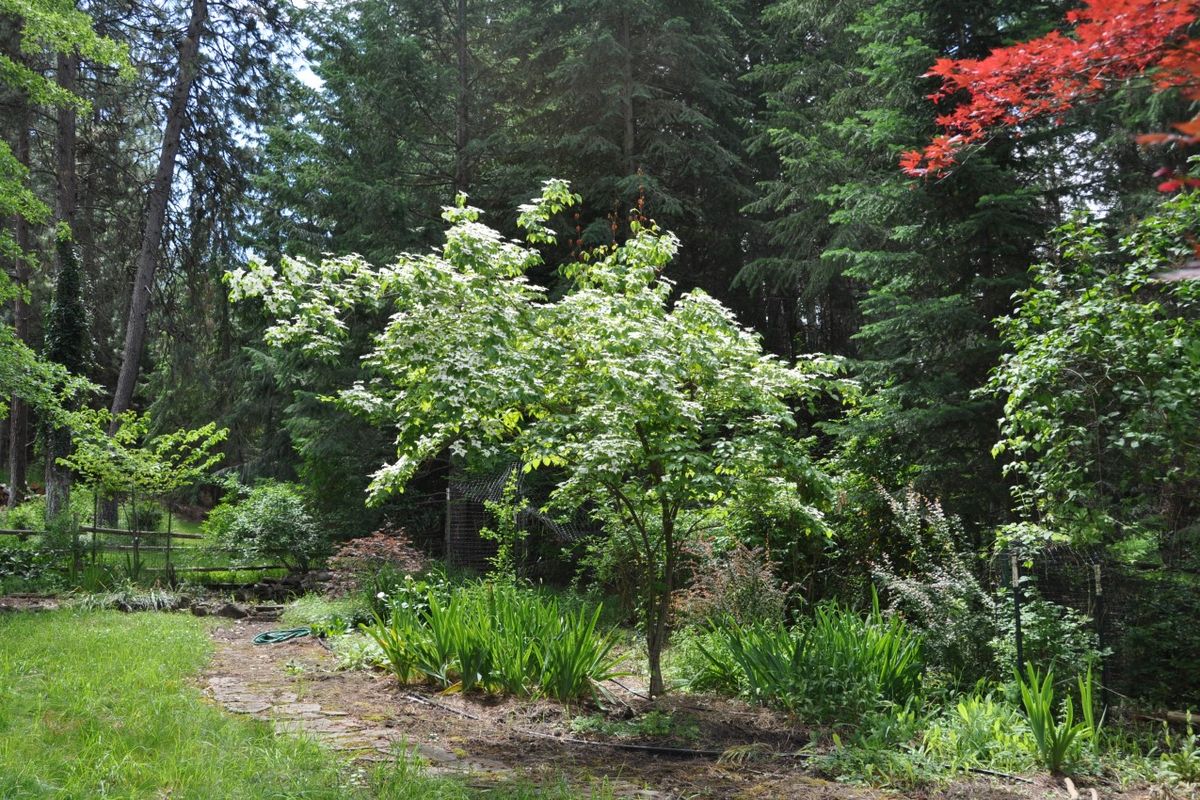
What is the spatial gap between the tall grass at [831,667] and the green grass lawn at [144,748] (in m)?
1.94

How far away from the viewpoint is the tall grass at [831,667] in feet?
15.3

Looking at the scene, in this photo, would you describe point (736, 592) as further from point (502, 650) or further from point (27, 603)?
point (27, 603)

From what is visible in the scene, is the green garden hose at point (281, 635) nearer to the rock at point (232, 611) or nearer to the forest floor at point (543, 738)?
the forest floor at point (543, 738)

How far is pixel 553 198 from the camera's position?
20.1 ft

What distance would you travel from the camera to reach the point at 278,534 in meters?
12.5

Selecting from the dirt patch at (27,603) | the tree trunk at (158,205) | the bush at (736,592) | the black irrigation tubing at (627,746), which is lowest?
the black irrigation tubing at (627,746)

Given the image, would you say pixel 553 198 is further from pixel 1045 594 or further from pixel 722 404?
pixel 1045 594

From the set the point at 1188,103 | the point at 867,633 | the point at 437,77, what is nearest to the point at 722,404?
the point at 867,633

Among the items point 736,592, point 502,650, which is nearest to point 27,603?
point 502,650

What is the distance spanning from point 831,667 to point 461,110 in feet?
41.5

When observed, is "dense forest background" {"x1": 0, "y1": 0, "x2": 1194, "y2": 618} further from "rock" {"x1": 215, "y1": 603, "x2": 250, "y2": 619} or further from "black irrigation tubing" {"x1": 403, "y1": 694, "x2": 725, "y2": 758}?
"black irrigation tubing" {"x1": 403, "y1": 694, "x2": 725, "y2": 758}

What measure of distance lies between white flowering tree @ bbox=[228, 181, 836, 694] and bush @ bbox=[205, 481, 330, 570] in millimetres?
7867

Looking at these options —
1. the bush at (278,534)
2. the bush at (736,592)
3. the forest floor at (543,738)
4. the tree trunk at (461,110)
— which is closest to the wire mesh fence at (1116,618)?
the forest floor at (543,738)

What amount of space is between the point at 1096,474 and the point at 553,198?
421 cm
